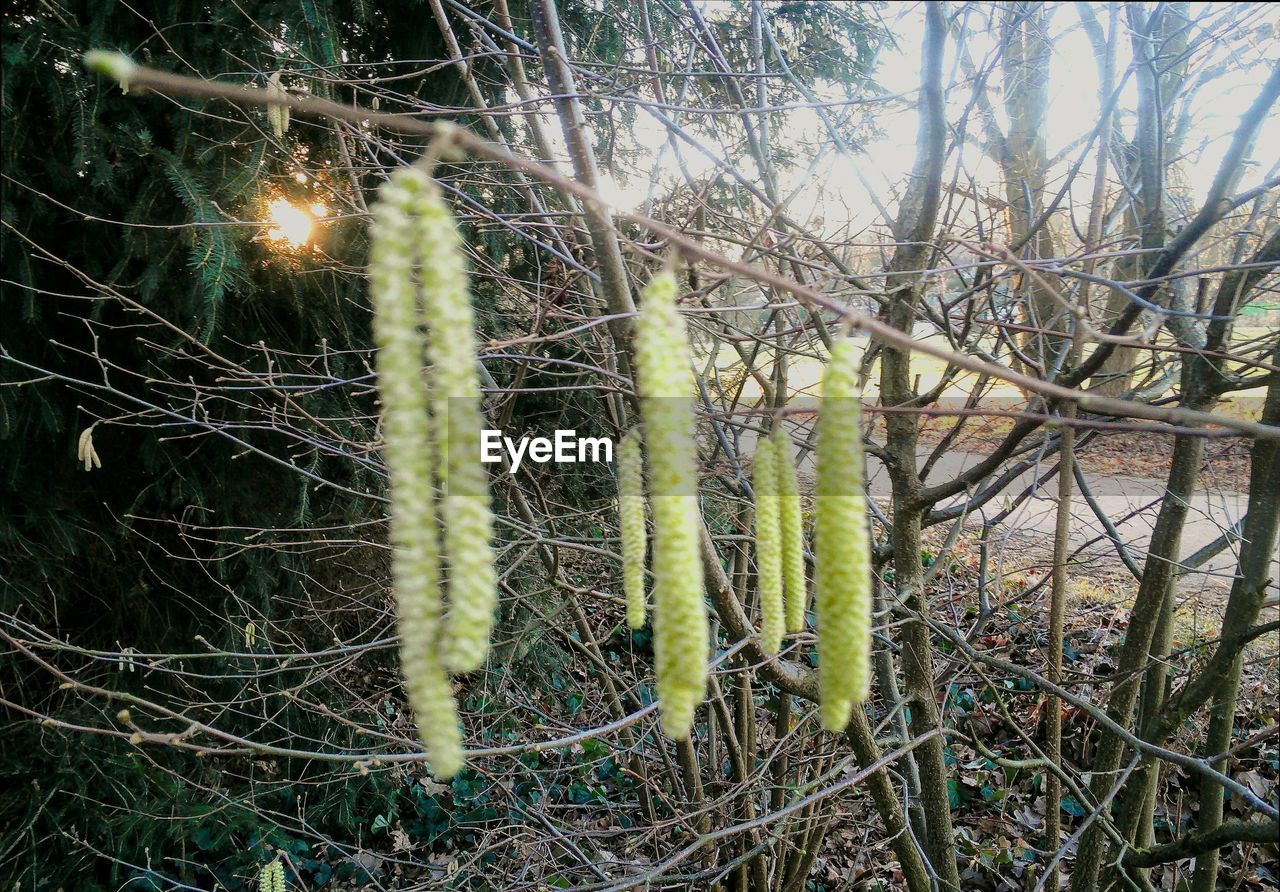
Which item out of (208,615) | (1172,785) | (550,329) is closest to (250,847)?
(208,615)

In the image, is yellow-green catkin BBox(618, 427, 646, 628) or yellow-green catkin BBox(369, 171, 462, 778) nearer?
yellow-green catkin BBox(369, 171, 462, 778)

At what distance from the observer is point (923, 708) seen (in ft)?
8.54

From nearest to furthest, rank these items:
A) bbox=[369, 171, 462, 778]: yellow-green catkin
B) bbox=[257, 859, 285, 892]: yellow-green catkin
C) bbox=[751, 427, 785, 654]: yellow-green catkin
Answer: bbox=[369, 171, 462, 778]: yellow-green catkin < bbox=[751, 427, 785, 654]: yellow-green catkin < bbox=[257, 859, 285, 892]: yellow-green catkin

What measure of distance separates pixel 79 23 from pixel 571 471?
9.80 feet

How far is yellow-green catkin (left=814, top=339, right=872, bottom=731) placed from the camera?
867 mm

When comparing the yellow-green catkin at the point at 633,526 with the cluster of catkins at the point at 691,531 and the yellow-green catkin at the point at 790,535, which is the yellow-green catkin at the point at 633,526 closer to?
the yellow-green catkin at the point at 790,535

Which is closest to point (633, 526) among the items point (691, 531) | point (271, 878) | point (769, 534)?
point (769, 534)

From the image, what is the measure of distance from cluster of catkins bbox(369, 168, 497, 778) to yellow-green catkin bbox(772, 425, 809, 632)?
0.53 m

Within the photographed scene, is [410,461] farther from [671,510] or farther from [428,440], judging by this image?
[671,510]

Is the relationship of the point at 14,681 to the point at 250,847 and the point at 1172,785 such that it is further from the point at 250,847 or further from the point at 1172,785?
the point at 1172,785

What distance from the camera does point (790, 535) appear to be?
1.19 m

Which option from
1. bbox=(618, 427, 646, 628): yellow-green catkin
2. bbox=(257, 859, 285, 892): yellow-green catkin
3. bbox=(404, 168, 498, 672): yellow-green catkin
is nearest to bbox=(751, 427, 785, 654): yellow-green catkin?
bbox=(618, 427, 646, 628): yellow-green catkin

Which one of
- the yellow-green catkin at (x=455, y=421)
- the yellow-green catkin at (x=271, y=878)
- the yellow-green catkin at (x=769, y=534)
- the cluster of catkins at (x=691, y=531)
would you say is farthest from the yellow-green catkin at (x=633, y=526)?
the yellow-green catkin at (x=271, y=878)

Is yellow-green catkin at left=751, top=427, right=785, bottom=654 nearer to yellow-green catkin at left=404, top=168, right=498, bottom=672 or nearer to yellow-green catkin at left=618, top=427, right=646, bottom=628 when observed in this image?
yellow-green catkin at left=618, top=427, right=646, bottom=628
